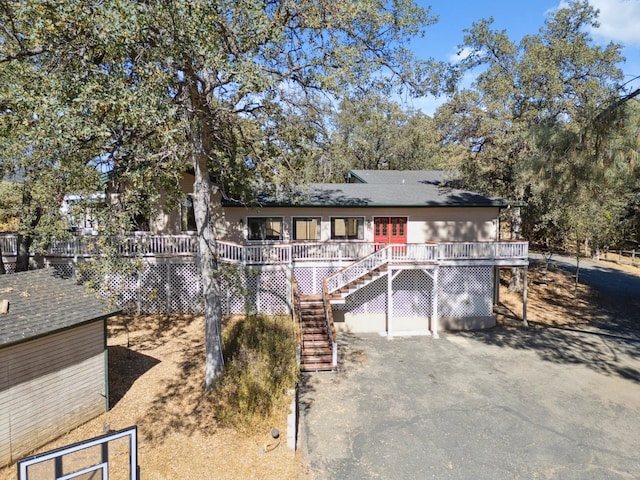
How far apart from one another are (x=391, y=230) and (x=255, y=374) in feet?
34.4

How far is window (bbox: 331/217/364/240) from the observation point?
17719mm

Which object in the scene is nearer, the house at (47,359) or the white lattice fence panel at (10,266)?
the house at (47,359)

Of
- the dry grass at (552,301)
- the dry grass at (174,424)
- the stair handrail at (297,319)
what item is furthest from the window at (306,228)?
the dry grass at (552,301)

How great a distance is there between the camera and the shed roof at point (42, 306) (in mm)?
7305

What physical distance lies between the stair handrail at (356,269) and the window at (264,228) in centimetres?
401

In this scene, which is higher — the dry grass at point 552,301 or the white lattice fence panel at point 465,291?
the white lattice fence panel at point 465,291

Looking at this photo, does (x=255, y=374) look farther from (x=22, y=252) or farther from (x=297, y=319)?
(x=22, y=252)

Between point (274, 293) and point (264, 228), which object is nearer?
point (274, 293)

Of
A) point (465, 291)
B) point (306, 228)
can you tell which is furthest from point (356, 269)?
point (465, 291)

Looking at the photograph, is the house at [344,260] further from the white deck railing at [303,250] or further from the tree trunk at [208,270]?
the tree trunk at [208,270]

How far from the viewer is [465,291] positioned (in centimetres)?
1631

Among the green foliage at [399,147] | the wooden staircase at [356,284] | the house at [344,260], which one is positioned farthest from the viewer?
the green foliage at [399,147]

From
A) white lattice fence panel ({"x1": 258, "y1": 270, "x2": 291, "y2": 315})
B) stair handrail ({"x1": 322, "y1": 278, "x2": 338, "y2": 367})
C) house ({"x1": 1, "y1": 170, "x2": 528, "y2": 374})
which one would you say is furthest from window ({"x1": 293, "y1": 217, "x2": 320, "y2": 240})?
stair handrail ({"x1": 322, "y1": 278, "x2": 338, "y2": 367})

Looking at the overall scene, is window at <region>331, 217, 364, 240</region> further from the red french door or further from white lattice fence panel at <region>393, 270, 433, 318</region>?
white lattice fence panel at <region>393, 270, 433, 318</region>
